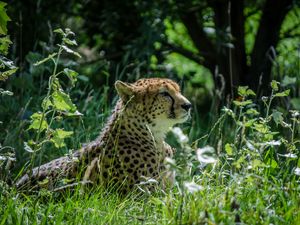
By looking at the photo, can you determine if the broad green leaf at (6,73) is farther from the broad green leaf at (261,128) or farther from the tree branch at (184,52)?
the tree branch at (184,52)

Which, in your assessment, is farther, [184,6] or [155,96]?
[184,6]

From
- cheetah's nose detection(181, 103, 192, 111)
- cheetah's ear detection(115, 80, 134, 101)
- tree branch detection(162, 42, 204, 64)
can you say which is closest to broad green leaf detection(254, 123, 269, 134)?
cheetah's nose detection(181, 103, 192, 111)

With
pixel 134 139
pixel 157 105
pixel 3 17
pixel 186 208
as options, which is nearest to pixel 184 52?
pixel 157 105

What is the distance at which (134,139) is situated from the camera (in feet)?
17.0

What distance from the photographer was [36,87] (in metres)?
7.26

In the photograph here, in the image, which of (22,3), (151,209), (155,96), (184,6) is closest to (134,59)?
(184,6)

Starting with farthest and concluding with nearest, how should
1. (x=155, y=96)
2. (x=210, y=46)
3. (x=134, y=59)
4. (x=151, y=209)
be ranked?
(x=210, y=46) < (x=134, y=59) < (x=155, y=96) < (x=151, y=209)

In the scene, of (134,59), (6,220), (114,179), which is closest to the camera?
(6,220)

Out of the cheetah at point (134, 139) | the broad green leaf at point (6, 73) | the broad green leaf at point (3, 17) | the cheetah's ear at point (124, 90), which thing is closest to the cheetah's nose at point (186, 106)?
the cheetah at point (134, 139)

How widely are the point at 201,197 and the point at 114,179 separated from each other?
43.1 inches

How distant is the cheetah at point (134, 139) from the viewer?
4922 millimetres

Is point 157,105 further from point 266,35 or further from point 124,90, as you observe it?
point 266,35

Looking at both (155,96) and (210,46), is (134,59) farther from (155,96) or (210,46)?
(155,96)

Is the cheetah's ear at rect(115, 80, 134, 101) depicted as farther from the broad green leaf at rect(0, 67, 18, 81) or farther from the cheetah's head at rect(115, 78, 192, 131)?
the broad green leaf at rect(0, 67, 18, 81)
